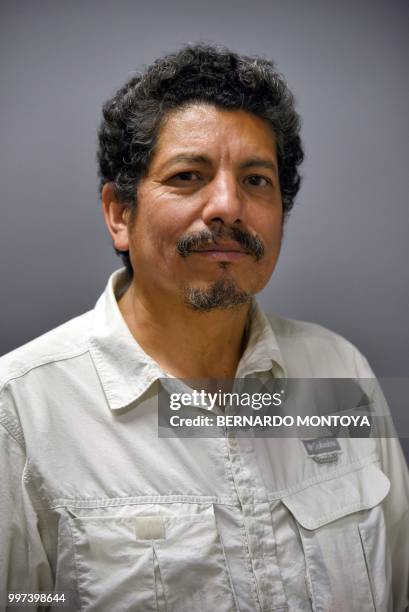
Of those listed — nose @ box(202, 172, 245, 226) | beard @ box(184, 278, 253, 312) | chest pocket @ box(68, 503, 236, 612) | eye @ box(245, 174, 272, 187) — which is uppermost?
eye @ box(245, 174, 272, 187)

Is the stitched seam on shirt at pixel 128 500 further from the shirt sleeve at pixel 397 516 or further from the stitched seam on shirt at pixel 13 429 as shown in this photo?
the shirt sleeve at pixel 397 516

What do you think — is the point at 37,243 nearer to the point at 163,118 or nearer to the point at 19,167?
the point at 19,167

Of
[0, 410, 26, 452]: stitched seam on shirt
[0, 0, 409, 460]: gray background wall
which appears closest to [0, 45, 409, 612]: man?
[0, 410, 26, 452]: stitched seam on shirt

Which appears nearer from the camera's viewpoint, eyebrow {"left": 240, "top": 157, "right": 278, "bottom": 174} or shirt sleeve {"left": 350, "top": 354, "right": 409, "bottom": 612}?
eyebrow {"left": 240, "top": 157, "right": 278, "bottom": 174}

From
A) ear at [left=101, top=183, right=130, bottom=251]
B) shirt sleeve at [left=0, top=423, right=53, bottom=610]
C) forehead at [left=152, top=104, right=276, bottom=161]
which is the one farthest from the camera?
ear at [left=101, top=183, right=130, bottom=251]

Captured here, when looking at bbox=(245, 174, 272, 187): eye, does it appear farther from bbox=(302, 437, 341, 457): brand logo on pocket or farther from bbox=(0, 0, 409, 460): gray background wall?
bbox=(302, 437, 341, 457): brand logo on pocket

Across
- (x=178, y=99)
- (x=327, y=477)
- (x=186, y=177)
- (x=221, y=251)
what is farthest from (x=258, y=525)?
(x=178, y=99)

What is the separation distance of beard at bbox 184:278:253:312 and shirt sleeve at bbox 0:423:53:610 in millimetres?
387

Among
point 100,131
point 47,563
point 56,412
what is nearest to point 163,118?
point 100,131

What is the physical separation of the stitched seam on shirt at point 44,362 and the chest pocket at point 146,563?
0.81ft

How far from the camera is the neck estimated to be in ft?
3.86

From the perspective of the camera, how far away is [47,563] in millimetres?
1035

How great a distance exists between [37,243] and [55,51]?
404 mm

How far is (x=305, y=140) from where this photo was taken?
4.68 feet
